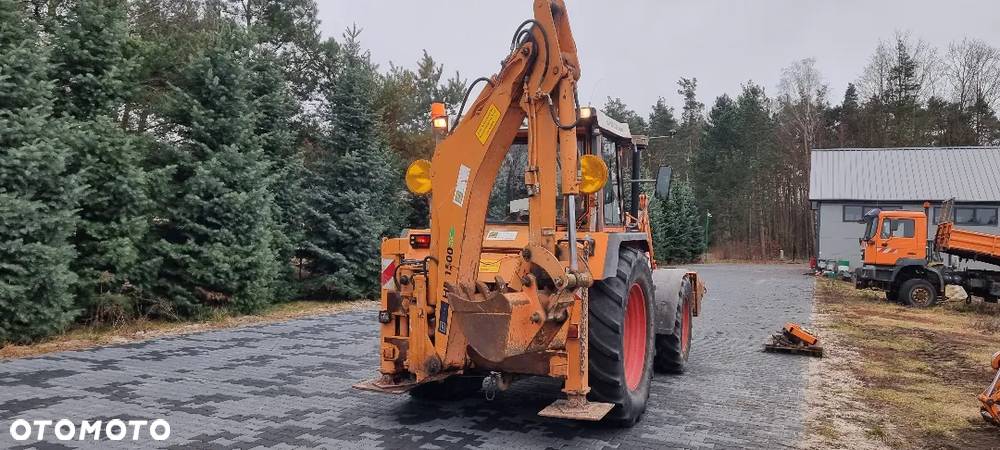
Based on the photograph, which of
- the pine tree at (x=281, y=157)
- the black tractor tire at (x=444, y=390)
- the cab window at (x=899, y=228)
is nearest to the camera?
the black tractor tire at (x=444, y=390)

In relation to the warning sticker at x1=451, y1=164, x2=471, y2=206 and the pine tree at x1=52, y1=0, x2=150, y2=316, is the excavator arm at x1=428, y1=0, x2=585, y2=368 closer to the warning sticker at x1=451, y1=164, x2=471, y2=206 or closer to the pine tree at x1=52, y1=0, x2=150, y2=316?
the warning sticker at x1=451, y1=164, x2=471, y2=206

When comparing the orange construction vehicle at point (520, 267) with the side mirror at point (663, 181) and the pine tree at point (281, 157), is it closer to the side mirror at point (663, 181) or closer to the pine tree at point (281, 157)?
the side mirror at point (663, 181)

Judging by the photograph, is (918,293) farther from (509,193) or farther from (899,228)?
(509,193)

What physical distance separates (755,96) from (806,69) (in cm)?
395

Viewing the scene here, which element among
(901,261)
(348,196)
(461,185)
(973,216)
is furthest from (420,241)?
(973,216)

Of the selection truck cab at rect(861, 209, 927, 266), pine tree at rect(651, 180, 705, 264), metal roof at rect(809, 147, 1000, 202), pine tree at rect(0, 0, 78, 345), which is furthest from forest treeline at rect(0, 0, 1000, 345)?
metal roof at rect(809, 147, 1000, 202)

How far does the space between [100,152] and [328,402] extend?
651 centimetres

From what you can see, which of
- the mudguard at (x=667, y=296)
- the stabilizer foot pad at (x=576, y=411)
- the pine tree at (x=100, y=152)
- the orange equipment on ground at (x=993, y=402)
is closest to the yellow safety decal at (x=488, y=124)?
the stabilizer foot pad at (x=576, y=411)

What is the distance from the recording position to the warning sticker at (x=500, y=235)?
5570 millimetres

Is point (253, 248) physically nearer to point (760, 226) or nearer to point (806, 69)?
point (760, 226)

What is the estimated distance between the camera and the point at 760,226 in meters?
47.6

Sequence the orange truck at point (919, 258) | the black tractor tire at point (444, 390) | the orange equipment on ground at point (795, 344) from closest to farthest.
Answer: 1. the black tractor tire at point (444, 390)
2. the orange equipment on ground at point (795, 344)
3. the orange truck at point (919, 258)

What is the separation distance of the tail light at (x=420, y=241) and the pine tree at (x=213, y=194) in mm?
7099

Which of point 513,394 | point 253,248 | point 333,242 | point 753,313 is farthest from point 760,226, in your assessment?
point 513,394
